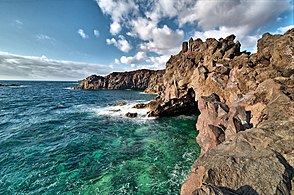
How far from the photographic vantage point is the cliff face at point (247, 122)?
6770mm

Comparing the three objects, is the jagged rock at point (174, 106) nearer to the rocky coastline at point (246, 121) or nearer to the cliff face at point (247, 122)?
the rocky coastline at point (246, 121)

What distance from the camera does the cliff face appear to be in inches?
267

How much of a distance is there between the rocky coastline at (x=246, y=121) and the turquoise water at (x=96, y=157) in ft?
15.1

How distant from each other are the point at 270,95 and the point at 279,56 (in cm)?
713

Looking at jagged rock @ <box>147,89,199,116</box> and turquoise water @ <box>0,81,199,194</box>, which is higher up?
jagged rock @ <box>147,89,199,116</box>

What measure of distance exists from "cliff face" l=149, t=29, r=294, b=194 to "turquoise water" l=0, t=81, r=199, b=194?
4.69m

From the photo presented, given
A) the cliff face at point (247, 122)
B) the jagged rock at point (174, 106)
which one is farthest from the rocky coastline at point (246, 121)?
the jagged rock at point (174, 106)

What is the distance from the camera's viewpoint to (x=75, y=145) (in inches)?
877

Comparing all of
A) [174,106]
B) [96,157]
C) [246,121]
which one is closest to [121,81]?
[174,106]

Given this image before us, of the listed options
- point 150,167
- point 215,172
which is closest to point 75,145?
point 150,167

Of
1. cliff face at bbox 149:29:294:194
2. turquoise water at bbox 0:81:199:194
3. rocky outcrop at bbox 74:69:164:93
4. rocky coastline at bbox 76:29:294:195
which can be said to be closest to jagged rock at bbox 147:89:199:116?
rocky coastline at bbox 76:29:294:195

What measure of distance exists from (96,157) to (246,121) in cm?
1490

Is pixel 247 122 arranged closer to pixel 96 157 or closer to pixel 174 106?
pixel 96 157

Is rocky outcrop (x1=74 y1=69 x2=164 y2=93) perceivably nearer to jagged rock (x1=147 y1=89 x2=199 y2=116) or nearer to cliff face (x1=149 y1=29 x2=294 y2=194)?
jagged rock (x1=147 y1=89 x2=199 y2=116)
